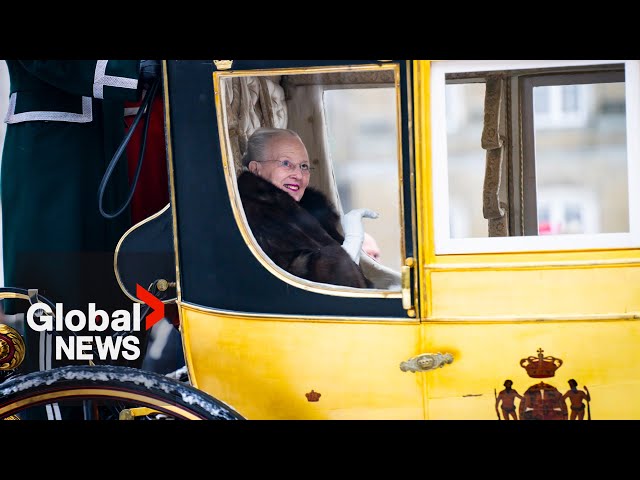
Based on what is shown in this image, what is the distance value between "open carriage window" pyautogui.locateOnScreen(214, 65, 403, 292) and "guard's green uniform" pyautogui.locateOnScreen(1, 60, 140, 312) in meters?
0.33

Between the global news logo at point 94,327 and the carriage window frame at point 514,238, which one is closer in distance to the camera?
the carriage window frame at point 514,238

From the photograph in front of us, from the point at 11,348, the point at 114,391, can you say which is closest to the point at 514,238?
the point at 114,391

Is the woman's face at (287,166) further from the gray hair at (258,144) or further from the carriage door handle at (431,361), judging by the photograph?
the carriage door handle at (431,361)

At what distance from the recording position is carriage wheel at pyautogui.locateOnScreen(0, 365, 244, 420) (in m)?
2.26

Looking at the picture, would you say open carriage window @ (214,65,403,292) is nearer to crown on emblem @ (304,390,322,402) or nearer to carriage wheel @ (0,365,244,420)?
crown on emblem @ (304,390,322,402)

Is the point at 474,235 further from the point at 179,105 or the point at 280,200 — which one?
the point at 179,105

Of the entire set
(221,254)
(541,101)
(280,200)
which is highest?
(541,101)

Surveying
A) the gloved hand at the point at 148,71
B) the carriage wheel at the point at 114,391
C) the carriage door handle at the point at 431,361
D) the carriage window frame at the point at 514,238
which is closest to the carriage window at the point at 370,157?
the carriage window frame at the point at 514,238

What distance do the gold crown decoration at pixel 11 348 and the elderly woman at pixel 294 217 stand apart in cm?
75

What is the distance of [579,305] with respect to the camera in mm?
2180

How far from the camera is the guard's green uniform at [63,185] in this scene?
2332 mm

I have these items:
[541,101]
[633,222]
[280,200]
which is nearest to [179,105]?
[280,200]

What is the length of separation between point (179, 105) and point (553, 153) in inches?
42.5

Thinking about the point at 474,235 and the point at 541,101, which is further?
the point at 541,101
